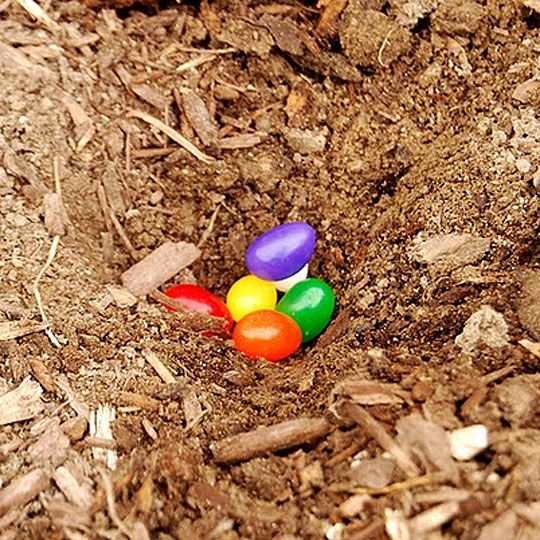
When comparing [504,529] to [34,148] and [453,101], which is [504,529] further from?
[34,148]

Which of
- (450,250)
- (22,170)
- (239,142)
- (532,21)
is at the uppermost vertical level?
(532,21)

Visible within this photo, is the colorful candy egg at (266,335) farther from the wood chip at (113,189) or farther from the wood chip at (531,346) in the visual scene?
the wood chip at (531,346)

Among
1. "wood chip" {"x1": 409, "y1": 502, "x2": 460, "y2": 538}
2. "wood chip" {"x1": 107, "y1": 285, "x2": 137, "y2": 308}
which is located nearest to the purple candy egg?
"wood chip" {"x1": 107, "y1": 285, "x2": 137, "y2": 308}

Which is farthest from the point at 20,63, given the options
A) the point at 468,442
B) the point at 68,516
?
the point at 468,442

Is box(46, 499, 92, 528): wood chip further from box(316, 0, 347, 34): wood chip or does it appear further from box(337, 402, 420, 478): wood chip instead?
box(316, 0, 347, 34): wood chip

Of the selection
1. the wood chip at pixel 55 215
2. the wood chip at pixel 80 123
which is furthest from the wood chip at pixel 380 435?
the wood chip at pixel 80 123

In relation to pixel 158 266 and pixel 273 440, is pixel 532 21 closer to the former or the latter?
pixel 158 266
